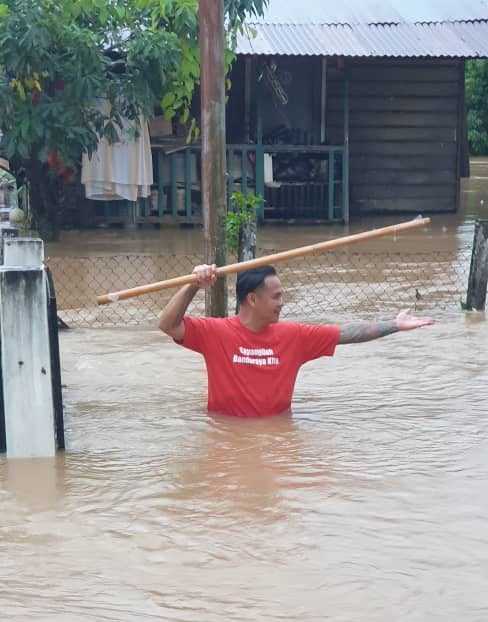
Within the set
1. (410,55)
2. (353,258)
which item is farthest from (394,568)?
(410,55)

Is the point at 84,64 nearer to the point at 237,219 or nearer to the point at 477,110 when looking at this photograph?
the point at 237,219

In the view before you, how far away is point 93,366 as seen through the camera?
25.6 feet

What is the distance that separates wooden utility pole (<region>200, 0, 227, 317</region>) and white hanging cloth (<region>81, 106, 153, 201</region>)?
20.1 ft

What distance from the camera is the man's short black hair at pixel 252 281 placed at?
19.4 ft

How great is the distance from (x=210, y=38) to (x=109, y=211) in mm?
7974

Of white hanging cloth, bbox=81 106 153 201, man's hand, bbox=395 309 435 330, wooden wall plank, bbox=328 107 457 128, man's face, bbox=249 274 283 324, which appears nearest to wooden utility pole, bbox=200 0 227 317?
man's face, bbox=249 274 283 324

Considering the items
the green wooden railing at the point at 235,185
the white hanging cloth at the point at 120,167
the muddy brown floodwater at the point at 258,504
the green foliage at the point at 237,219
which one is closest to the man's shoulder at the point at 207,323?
the muddy brown floodwater at the point at 258,504

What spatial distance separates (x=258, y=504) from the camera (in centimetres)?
493

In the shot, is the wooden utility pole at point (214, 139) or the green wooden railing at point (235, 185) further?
the green wooden railing at point (235, 185)

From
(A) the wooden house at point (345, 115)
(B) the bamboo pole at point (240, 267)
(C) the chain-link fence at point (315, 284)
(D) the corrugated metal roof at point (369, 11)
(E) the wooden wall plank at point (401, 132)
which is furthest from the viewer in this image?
(E) the wooden wall plank at point (401, 132)

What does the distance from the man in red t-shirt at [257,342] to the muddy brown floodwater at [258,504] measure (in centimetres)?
18

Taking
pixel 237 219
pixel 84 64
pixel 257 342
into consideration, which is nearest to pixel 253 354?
pixel 257 342

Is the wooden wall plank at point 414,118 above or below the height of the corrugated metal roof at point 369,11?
below

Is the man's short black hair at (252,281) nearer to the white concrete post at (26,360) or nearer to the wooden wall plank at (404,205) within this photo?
the white concrete post at (26,360)
